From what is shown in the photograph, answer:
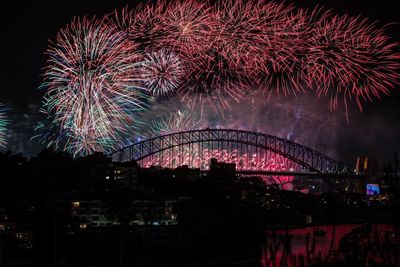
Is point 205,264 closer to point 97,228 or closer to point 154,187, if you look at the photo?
point 97,228

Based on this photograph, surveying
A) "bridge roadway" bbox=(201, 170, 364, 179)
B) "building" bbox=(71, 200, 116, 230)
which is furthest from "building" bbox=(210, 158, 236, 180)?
"building" bbox=(71, 200, 116, 230)

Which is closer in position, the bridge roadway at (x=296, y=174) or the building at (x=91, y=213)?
the building at (x=91, y=213)

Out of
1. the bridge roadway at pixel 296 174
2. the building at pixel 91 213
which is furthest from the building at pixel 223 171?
the building at pixel 91 213

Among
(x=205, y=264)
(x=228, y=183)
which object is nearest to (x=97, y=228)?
(x=205, y=264)

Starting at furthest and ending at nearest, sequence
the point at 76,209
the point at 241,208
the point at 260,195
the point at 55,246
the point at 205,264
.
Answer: the point at 260,195
the point at 241,208
the point at 76,209
the point at 205,264
the point at 55,246

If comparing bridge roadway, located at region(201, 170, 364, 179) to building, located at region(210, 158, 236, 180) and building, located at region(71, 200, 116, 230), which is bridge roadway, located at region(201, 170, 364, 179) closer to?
building, located at region(210, 158, 236, 180)

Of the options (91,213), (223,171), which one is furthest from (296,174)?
(91,213)

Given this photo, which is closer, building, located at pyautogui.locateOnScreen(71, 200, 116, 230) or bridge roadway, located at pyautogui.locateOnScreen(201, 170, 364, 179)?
building, located at pyautogui.locateOnScreen(71, 200, 116, 230)

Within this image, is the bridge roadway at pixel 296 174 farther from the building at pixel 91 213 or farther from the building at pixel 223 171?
the building at pixel 91 213

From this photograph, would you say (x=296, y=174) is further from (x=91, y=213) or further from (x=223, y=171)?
(x=91, y=213)

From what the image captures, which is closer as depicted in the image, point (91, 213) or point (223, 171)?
point (91, 213)

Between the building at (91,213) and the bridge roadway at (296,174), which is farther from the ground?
the bridge roadway at (296,174)
